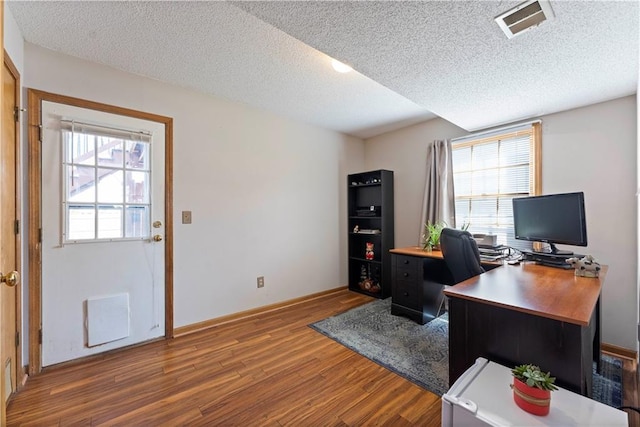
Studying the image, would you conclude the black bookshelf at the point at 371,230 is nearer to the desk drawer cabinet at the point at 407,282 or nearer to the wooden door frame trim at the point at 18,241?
the desk drawer cabinet at the point at 407,282

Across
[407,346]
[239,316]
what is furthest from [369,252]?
[239,316]

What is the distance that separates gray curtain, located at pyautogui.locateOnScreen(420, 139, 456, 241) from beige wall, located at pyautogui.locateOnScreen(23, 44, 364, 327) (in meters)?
1.25

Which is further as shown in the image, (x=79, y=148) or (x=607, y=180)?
(x=607, y=180)

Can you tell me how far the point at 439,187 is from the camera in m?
3.41

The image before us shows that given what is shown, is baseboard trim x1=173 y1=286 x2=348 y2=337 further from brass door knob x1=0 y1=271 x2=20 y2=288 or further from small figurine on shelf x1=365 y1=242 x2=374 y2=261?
brass door knob x1=0 y1=271 x2=20 y2=288

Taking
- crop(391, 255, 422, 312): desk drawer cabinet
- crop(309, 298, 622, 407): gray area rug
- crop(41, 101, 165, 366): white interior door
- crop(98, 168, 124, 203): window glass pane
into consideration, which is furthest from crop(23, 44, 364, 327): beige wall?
crop(391, 255, 422, 312): desk drawer cabinet

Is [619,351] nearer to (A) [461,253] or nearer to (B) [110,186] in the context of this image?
(A) [461,253]

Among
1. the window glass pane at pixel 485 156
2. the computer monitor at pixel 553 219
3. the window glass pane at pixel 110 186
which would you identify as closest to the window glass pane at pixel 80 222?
the window glass pane at pixel 110 186

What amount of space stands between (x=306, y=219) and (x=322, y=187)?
1.71 ft

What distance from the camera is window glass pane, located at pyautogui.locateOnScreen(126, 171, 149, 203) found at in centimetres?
240

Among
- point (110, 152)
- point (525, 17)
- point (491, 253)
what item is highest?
point (525, 17)

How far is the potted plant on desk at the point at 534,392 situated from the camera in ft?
3.60

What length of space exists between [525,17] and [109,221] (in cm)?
311

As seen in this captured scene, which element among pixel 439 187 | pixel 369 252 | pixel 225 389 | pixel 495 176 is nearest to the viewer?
pixel 225 389
